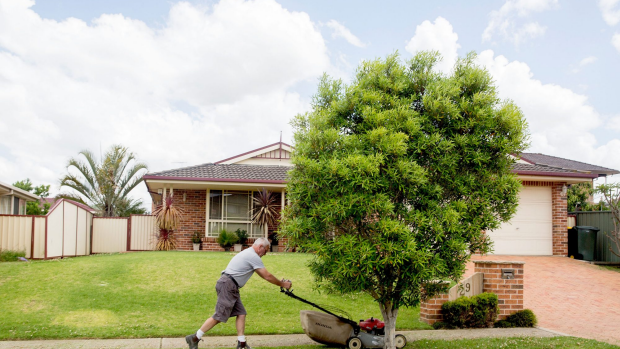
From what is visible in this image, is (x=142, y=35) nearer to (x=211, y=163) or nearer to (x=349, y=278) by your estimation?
(x=211, y=163)

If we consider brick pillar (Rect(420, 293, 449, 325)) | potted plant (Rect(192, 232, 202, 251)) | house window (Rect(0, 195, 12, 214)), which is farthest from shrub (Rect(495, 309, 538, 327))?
house window (Rect(0, 195, 12, 214))

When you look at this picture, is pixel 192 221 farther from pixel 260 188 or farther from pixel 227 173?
pixel 260 188

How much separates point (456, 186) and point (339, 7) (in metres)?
5.91

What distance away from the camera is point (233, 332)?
718cm

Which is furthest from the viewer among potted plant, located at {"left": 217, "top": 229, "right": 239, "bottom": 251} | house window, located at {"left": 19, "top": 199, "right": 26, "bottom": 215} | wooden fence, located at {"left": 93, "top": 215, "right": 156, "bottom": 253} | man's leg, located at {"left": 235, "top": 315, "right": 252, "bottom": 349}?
house window, located at {"left": 19, "top": 199, "right": 26, "bottom": 215}

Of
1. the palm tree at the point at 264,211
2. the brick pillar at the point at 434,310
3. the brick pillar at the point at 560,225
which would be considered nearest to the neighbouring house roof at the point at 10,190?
the palm tree at the point at 264,211

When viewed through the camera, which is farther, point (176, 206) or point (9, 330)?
point (176, 206)

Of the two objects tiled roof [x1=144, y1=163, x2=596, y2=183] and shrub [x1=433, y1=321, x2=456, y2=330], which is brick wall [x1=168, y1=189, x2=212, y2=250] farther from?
shrub [x1=433, y1=321, x2=456, y2=330]

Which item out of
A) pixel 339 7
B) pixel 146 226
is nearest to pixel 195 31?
pixel 339 7

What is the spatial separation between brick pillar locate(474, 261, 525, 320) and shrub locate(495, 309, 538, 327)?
0.09 m

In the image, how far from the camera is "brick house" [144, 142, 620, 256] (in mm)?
15492

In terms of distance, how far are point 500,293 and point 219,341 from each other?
15.4ft

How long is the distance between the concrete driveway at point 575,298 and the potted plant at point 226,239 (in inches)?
311

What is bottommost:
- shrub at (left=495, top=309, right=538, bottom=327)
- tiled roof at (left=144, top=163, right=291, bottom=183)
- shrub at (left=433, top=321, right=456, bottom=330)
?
shrub at (left=433, top=321, right=456, bottom=330)
